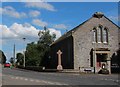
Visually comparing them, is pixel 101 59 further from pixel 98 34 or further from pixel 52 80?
pixel 52 80

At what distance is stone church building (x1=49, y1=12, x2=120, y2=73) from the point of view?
65000mm

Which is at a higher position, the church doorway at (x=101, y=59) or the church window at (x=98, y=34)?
the church window at (x=98, y=34)

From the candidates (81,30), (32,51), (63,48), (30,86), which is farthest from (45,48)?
(30,86)

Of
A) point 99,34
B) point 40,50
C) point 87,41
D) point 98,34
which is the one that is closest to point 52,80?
point 87,41

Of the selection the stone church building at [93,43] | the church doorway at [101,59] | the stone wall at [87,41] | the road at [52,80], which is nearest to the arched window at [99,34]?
the stone church building at [93,43]

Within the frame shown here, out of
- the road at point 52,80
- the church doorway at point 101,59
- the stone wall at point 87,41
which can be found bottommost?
the road at point 52,80

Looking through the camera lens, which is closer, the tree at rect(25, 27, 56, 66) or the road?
the road

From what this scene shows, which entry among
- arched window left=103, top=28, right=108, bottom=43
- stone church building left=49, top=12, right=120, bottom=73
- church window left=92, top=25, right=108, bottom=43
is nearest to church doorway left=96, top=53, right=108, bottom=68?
stone church building left=49, top=12, right=120, bottom=73

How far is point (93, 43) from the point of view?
2621 inches

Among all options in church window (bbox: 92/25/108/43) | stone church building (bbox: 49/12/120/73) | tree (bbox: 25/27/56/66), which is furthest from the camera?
tree (bbox: 25/27/56/66)

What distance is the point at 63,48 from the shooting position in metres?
76.6

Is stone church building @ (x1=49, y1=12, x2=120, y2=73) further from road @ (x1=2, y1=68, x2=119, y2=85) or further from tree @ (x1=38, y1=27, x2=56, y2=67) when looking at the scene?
road @ (x1=2, y1=68, x2=119, y2=85)

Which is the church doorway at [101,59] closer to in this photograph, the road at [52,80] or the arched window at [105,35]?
the arched window at [105,35]

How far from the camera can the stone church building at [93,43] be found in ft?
213
